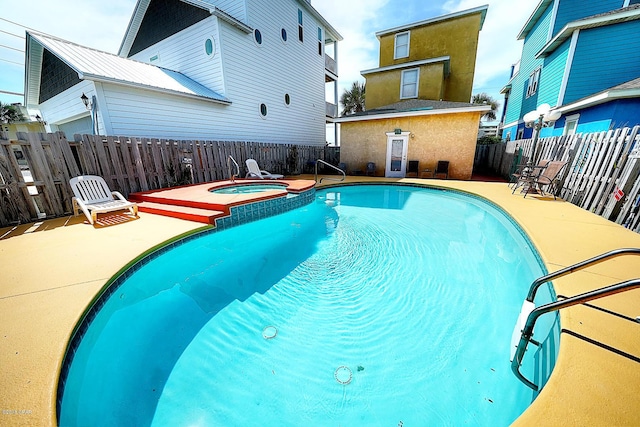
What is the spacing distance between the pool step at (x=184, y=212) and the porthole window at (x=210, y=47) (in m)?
7.50

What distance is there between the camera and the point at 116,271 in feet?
8.84

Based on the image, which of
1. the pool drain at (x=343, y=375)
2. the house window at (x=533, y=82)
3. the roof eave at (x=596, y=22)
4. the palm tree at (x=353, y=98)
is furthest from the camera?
the palm tree at (x=353, y=98)

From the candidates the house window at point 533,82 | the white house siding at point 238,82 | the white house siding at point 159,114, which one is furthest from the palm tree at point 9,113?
the house window at point 533,82

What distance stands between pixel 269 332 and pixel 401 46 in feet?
58.5

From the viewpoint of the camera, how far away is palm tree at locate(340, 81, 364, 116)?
997 inches

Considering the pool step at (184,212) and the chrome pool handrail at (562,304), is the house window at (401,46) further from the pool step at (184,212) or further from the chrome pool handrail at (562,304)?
the chrome pool handrail at (562,304)

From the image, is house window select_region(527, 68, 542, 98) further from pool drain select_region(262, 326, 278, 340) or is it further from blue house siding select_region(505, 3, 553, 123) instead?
pool drain select_region(262, 326, 278, 340)

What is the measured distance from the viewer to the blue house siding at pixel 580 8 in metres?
9.61

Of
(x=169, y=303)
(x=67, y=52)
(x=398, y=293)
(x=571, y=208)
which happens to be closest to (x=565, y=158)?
(x=571, y=208)

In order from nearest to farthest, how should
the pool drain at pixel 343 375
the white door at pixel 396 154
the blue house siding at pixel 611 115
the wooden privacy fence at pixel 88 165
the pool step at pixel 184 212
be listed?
the pool drain at pixel 343 375 → the wooden privacy fence at pixel 88 165 → the pool step at pixel 184 212 → the blue house siding at pixel 611 115 → the white door at pixel 396 154

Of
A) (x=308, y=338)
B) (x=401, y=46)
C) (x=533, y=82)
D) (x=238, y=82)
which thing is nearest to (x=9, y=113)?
(x=238, y=82)

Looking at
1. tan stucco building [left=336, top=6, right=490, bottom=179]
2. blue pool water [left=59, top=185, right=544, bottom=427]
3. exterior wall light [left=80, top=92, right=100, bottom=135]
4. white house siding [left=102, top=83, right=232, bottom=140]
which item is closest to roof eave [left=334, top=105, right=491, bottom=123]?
tan stucco building [left=336, top=6, right=490, bottom=179]

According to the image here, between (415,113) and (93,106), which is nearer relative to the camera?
(93,106)

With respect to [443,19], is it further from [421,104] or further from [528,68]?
[421,104]
